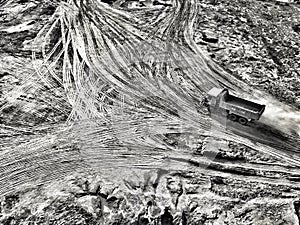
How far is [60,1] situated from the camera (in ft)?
38.8

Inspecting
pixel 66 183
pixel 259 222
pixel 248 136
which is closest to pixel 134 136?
pixel 66 183

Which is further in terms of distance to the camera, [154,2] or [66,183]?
[154,2]

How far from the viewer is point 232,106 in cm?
770

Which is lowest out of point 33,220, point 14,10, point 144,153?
point 33,220

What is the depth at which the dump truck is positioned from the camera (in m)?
7.61

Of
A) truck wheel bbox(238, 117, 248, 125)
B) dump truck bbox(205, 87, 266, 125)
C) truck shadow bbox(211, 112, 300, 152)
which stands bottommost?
truck shadow bbox(211, 112, 300, 152)

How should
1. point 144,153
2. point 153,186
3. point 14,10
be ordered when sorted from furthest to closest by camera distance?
point 14,10, point 144,153, point 153,186

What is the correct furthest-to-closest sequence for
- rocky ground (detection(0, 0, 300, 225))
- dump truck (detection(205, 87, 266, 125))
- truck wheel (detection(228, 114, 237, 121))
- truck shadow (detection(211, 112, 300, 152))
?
1. truck wheel (detection(228, 114, 237, 121))
2. dump truck (detection(205, 87, 266, 125))
3. truck shadow (detection(211, 112, 300, 152))
4. rocky ground (detection(0, 0, 300, 225))

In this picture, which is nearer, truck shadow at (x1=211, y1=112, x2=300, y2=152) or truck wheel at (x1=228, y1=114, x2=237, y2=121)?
truck shadow at (x1=211, y1=112, x2=300, y2=152)

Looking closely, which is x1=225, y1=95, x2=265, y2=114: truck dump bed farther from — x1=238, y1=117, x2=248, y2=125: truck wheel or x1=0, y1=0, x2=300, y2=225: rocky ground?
x1=0, y1=0, x2=300, y2=225: rocky ground

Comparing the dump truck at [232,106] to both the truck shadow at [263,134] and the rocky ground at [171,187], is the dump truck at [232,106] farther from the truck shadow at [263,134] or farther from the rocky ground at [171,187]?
the rocky ground at [171,187]

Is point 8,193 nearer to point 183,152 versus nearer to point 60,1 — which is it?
point 183,152

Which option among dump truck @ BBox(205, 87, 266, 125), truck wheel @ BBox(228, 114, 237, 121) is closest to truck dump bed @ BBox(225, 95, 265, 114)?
dump truck @ BBox(205, 87, 266, 125)

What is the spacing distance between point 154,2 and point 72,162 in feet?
23.5
